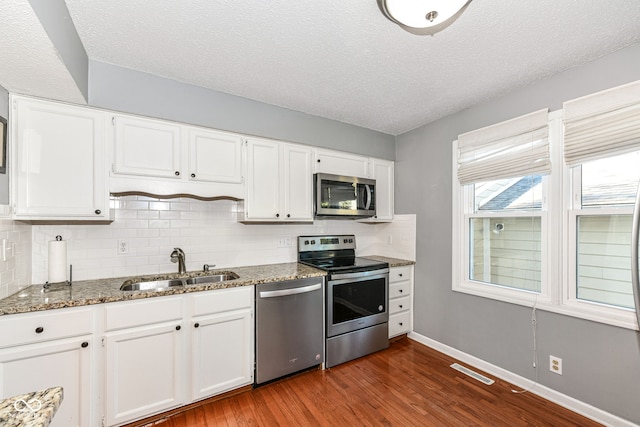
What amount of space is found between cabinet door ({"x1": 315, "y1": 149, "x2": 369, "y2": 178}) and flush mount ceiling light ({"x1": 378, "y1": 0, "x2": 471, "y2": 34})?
5.41ft

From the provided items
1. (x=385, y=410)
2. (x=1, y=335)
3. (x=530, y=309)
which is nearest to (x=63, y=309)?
(x=1, y=335)

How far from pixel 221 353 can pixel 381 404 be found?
1261 millimetres

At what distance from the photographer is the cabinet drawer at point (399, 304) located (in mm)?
3148

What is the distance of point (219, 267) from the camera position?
268cm

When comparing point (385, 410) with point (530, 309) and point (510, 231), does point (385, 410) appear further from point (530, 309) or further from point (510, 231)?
point (510, 231)

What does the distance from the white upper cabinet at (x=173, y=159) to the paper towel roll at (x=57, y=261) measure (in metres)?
0.52

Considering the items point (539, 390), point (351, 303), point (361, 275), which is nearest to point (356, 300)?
point (351, 303)

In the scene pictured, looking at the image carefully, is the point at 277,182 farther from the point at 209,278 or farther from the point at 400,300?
the point at 400,300

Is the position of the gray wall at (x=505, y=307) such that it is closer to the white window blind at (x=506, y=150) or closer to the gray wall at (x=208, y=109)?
the white window blind at (x=506, y=150)

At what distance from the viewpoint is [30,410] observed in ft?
2.25

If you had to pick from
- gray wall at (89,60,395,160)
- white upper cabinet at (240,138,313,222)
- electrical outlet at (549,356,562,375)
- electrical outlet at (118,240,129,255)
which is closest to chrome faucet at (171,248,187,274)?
electrical outlet at (118,240,129,255)

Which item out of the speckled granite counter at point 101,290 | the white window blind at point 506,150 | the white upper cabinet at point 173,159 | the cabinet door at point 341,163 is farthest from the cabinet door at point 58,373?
the white window blind at point 506,150

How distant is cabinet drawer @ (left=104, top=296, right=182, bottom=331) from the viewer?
177 centimetres

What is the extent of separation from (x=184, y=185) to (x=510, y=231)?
9.29ft
